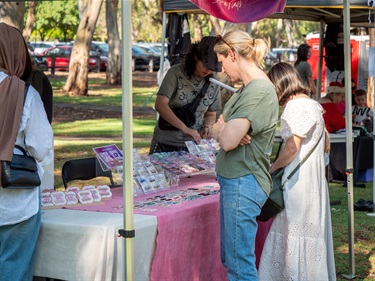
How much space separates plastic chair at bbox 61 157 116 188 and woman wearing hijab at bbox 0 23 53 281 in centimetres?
163

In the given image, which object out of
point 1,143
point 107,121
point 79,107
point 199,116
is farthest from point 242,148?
point 79,107

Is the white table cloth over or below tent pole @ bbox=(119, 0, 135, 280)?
below

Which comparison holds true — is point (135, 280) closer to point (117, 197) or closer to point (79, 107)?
point (117, 197)

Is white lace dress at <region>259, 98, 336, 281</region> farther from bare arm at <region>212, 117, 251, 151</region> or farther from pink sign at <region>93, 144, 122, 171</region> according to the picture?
pink sign at <region>93, 144, 122, 171</region>

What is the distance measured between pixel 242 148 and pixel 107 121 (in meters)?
15.5

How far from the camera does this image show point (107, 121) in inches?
778

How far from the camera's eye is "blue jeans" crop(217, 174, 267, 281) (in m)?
4.41

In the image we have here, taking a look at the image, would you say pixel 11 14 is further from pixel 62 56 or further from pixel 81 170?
pixel 62 56

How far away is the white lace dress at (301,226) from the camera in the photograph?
522 cm

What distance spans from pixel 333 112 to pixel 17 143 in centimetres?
738

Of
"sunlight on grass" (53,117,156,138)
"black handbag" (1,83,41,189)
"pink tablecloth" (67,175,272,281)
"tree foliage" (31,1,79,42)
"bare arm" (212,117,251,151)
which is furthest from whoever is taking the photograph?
"tree foliage" (31,1,79,42)

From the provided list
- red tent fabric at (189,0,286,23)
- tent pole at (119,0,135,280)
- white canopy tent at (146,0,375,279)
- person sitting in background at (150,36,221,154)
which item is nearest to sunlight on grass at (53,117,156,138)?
white canopy tent at (146,0,375,279)

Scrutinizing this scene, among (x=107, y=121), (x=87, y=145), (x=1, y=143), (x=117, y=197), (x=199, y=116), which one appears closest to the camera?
(x=1, y=143)

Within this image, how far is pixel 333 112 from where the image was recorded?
10758mm
